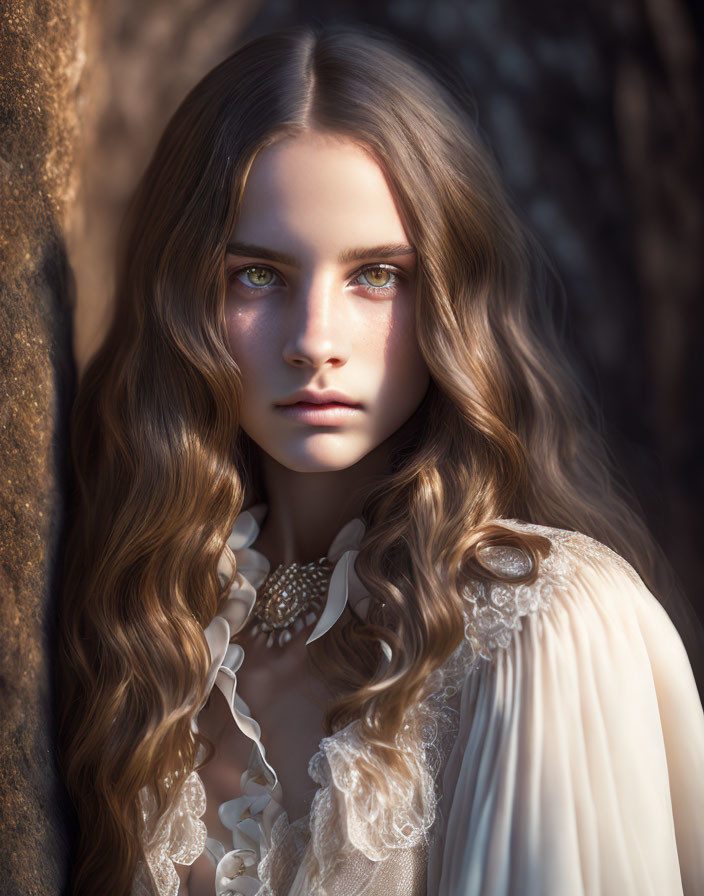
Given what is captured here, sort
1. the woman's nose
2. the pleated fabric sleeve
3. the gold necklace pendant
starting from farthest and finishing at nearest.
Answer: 1. the gold necklace pendant
2. the woman's nose
3. the pleated fabric sleeve

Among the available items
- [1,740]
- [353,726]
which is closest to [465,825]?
[353,726]

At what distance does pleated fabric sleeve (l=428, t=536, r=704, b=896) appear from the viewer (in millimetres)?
858

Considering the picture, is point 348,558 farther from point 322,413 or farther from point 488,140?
point 488,140

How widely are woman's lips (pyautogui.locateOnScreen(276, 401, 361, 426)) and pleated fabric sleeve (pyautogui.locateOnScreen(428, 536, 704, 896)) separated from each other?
0.93ft

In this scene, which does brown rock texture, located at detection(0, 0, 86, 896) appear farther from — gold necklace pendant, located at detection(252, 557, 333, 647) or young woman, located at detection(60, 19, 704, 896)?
gold necklace pendant, located at detection(252, 557, 333, 647)

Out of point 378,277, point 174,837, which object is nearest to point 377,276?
point 378,277

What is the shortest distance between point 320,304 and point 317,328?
0.09 ft

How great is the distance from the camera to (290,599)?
115 cm

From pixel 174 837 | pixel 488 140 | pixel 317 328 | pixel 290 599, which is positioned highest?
pixel 488 140

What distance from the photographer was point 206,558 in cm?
110

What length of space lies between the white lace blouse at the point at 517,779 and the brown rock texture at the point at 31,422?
142mm

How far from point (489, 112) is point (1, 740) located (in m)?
1.02

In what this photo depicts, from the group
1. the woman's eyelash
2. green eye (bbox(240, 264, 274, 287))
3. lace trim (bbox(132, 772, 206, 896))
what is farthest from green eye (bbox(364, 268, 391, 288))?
lace trim (bbox(132, 772, 206, 896))

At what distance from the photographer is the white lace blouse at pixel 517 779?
2.84 feet
